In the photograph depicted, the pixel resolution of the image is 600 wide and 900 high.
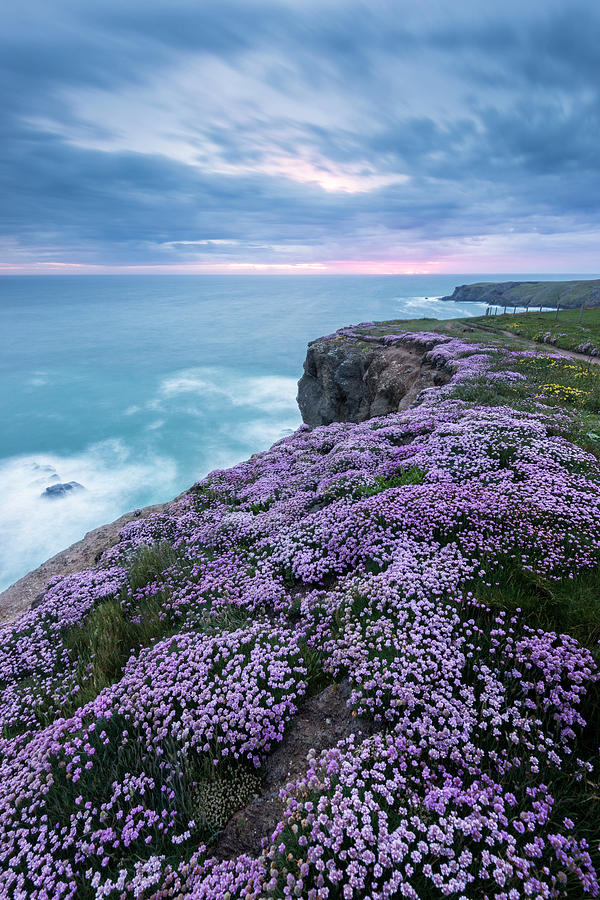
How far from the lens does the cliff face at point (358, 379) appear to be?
2773cm

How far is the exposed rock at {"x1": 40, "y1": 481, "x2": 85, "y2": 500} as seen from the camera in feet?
164

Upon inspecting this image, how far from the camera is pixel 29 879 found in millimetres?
3742

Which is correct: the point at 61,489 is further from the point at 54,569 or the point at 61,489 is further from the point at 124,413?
the point at 54,569

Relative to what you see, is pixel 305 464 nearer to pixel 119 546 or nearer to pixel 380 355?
pixel 119 546

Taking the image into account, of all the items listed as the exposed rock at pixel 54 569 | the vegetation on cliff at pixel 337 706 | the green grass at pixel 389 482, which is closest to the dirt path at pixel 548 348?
the green grass at pixel 389 482

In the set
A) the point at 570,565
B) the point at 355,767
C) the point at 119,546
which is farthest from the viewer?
the point at 119,546

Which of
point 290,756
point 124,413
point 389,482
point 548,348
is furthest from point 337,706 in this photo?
point 124,413

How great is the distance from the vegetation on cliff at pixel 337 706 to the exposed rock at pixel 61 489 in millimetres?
47209

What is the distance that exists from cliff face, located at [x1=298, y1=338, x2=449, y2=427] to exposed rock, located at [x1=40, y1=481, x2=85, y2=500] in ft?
104

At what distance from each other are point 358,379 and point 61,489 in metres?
40.5

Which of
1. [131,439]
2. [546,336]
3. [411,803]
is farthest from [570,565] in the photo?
[131,439]

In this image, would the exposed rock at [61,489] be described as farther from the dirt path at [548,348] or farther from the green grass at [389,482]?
the dirt path at [548,348]

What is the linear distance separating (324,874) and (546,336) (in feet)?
131

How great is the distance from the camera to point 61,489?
51.0 m
